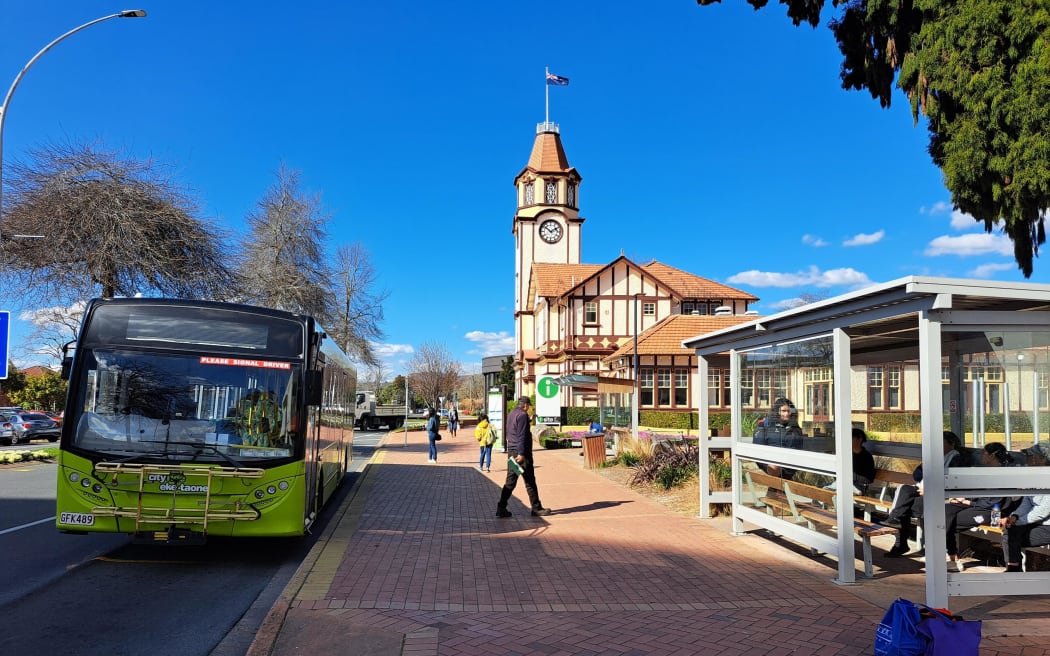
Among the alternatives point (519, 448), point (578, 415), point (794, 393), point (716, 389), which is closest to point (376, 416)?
point (578, 415)

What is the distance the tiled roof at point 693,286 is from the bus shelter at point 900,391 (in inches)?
1587

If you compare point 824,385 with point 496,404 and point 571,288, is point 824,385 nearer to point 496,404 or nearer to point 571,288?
point 496,404

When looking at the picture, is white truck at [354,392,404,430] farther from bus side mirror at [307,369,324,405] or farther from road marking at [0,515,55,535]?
bus side mirror at [307,369,324,405]

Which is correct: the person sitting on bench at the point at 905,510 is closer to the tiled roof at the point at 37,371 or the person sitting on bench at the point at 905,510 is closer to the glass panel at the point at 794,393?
the glass panel at the point at 794,393

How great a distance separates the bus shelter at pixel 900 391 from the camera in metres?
5.91

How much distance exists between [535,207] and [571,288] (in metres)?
11.9

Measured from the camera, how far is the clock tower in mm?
58562

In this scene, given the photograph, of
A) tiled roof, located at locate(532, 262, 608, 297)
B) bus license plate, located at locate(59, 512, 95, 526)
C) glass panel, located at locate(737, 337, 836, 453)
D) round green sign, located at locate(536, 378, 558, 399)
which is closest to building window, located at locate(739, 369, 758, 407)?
glass panel, located at locate(737, 337, 836, 453)

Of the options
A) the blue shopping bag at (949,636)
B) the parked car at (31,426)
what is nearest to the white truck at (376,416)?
the parked car at (31,426)

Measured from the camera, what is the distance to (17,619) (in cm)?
616

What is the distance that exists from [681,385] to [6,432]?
100 ft

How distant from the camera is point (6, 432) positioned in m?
32.1

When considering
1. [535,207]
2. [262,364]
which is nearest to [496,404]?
[262,364]

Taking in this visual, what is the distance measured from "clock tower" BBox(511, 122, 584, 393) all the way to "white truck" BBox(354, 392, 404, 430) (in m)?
10.7
